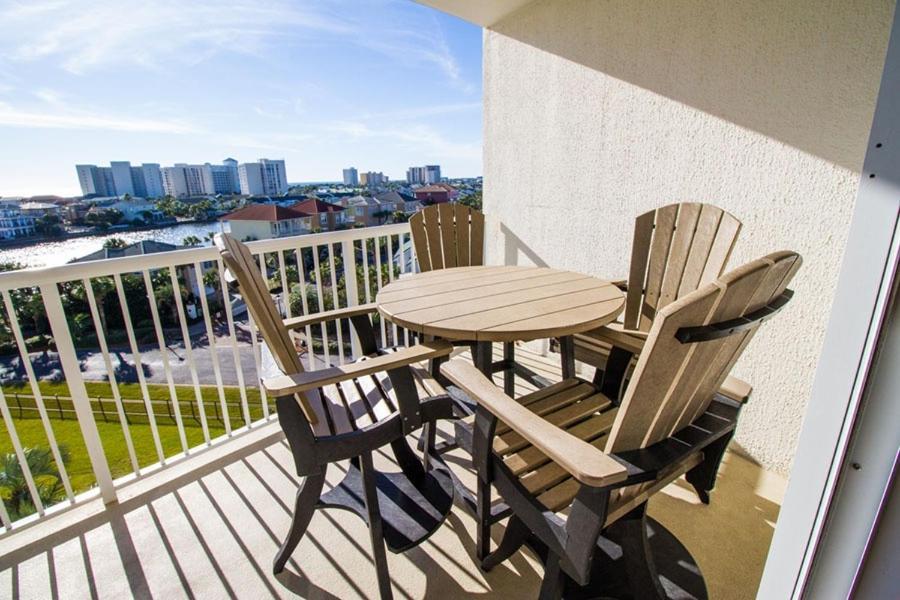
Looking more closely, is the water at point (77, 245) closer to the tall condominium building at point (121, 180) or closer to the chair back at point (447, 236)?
the chair back at point (447, 236)

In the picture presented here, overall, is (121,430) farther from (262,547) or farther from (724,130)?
(724,130)

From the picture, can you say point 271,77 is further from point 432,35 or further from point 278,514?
point 278,514

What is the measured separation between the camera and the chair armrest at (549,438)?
34.9 inches

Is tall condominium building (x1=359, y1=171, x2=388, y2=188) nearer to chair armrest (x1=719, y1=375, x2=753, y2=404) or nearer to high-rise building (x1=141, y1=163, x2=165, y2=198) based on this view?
high-rise building (x1=141, y1=163, x2=165, y2=198)

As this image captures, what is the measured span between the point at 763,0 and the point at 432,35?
4.88 metres

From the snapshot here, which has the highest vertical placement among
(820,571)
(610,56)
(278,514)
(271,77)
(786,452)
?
(271,77)

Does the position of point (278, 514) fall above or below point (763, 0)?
below

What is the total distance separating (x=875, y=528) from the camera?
58 cm

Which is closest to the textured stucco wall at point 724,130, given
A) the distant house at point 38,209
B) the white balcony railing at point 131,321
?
the white balcony railing at point 131,321

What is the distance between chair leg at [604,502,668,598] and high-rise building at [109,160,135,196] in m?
5.93

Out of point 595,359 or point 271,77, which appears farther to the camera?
point 271,77

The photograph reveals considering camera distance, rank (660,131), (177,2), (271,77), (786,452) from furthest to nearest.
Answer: (271,77)
(177,2)
(660,131)
(786,452)

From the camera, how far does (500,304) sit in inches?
74.8

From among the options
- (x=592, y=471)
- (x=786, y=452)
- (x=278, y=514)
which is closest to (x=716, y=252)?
(x=786, y=452)
